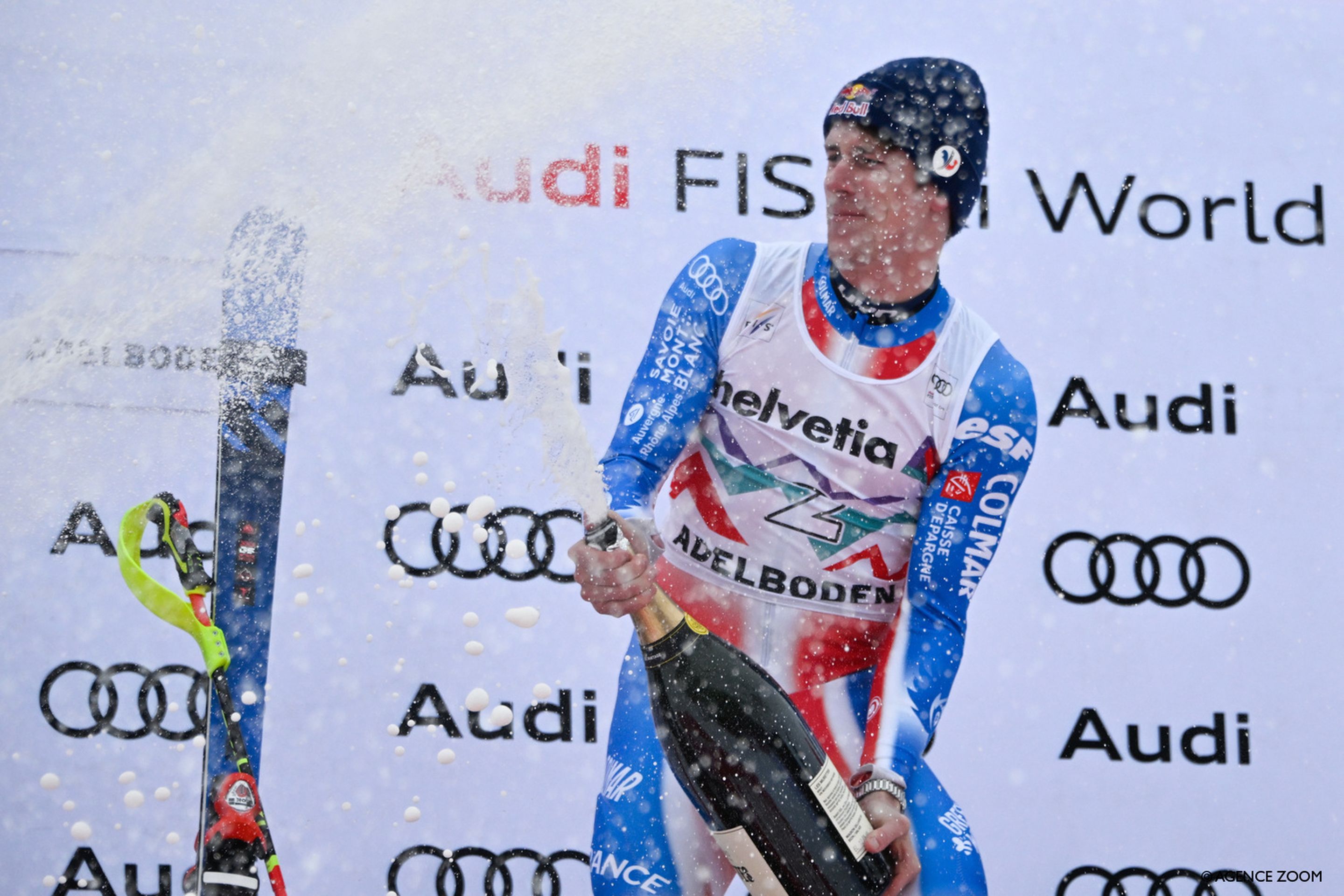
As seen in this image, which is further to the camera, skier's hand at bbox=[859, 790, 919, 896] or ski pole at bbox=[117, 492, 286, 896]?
ski pole at bbox=[117, 492, 286, 896]

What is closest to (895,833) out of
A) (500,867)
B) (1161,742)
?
(500,867)

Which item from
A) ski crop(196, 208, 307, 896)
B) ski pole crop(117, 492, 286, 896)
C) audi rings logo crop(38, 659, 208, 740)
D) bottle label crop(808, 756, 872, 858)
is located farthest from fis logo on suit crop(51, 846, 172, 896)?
bottle label crop(808, 756, 872, 858)

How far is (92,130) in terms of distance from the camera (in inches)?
108

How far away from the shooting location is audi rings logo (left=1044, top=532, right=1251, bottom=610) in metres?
2.91

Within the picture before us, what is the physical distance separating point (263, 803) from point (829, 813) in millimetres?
1542

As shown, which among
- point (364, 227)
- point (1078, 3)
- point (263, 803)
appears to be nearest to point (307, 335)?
point (364, 227)

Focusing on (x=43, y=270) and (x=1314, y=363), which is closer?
(x=43, y=270)

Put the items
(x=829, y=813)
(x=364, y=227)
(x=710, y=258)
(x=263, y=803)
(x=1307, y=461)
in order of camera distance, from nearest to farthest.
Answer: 1. (x=829, y=813)
2. (x=710, y=258)
3. (x=263, y=803)
4. (x=364, y=227)
5. (x=1307, y=461)

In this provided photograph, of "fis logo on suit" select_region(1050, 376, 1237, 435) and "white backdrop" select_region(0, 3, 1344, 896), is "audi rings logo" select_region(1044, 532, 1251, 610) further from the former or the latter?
"fis logo on suit" select_region(1050, 376, 1237, 435)

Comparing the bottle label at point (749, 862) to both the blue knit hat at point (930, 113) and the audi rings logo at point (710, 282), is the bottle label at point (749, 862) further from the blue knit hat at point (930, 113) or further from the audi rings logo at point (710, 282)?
the blue knit hat at point (930, 113)

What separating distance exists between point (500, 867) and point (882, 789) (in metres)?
1.19

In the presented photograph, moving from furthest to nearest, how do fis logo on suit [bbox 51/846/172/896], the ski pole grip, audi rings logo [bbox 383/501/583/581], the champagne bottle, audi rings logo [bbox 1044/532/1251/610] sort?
audi rings logo [bbox 1044/532/1251/610] → audi rings logo [bbox 383/501/583/581] → fis logo on suit [bbox 51/846/172/896] → the ski pole grip → the champagne bottle

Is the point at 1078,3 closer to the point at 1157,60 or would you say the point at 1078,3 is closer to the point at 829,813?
the point at 1157,60

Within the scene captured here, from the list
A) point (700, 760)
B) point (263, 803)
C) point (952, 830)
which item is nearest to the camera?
point (700, 760)
